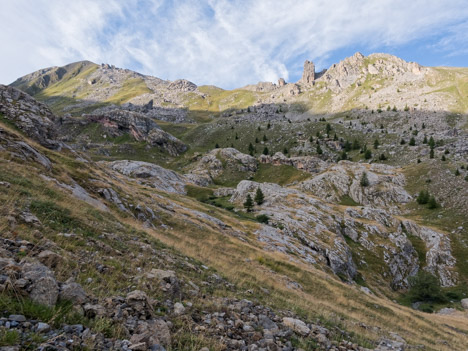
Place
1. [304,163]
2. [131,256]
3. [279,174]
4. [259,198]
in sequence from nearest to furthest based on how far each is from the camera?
[131,256], [259,198], [279,174], [304,163]

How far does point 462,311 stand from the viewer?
40344 mm

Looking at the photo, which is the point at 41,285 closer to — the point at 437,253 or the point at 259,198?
the point at 259,198

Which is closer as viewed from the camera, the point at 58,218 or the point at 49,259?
the point at 49,259

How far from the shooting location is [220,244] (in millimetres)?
28281

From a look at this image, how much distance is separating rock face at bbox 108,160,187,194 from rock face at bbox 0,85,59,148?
40170 mm

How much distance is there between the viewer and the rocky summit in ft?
20.0

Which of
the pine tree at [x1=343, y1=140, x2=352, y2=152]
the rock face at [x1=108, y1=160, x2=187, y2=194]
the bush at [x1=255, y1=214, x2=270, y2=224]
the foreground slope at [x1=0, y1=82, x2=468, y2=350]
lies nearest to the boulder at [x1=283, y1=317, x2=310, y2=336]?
the foreground slope at [x1=0, y1=82, x2=468, y2=350]

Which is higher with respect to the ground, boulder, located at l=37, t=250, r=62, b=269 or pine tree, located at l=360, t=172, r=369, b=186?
pine tree, located at l=360, t=172, r=369, b=186

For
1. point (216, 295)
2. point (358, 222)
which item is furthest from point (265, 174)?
point (216, 295)

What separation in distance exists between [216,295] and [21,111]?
40.7 metres

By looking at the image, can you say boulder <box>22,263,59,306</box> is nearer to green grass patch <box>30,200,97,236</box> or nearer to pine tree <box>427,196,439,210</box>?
green grass patch <box>30,200,97,236</box>

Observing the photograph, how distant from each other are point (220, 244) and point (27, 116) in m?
32.8

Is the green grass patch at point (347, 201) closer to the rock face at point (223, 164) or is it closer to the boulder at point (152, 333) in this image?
the rock face at point (223, 164)

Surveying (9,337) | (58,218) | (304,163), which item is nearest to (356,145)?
(304,163)
